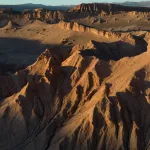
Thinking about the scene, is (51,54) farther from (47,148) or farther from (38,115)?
(47,148)

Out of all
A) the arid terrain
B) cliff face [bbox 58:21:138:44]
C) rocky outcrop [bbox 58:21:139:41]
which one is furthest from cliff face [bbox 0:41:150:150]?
cliff face [bbox 58:21:138:44]

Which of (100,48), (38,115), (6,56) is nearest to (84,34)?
(6,56)

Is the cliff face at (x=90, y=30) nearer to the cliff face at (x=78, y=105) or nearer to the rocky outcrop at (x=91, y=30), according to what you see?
the rocky outcrop at (x=91, y=30)

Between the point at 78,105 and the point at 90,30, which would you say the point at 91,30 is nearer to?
the point at 90,30

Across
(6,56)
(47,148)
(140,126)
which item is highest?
(140,126)

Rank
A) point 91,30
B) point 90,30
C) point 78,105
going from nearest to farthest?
1. point 78,105
2. point 91,30
3. point 90,30

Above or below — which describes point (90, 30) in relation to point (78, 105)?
below

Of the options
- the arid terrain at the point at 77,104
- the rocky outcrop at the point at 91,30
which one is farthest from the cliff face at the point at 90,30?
the arid terrain at the point at 77,104

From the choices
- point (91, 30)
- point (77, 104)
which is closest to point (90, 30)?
point (91, 30)
